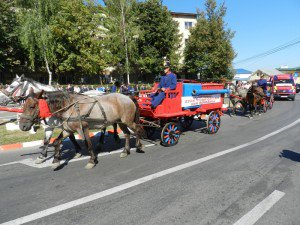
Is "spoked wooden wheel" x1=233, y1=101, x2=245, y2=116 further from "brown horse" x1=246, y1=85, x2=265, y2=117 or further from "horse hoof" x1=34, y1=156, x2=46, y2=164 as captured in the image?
"horse hoof" x1=34, y1=156, x2=46, y2=164

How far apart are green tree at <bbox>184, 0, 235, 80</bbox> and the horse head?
3427 cm

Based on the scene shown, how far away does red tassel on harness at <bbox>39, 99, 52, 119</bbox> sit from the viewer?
242 inches

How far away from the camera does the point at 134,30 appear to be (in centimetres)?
3503

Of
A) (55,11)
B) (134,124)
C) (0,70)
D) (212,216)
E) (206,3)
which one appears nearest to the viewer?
(212,216)

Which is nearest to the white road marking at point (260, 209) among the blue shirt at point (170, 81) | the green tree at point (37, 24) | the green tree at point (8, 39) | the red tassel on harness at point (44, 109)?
the blue shirt at point (170, 81)

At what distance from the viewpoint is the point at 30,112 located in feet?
20.0

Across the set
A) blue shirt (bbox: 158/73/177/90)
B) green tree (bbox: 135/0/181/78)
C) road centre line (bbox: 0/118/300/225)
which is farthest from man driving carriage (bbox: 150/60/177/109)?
green tree (bbox: 135/0/181/78)

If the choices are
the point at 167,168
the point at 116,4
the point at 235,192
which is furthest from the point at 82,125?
the point at 116,4

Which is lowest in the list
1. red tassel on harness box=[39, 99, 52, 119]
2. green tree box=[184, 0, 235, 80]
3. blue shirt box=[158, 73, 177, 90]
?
red tassel on harness box=[39, 99, 52, 119]

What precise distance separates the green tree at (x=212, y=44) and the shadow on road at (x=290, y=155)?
31.4 m

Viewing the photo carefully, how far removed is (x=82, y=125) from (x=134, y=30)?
30541mm

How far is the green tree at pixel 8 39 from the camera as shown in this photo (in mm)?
32656

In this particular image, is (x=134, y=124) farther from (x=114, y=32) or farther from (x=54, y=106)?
(x=114, y=32)

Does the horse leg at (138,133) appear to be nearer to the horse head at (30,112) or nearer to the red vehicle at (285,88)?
the horse head at (30,112)
